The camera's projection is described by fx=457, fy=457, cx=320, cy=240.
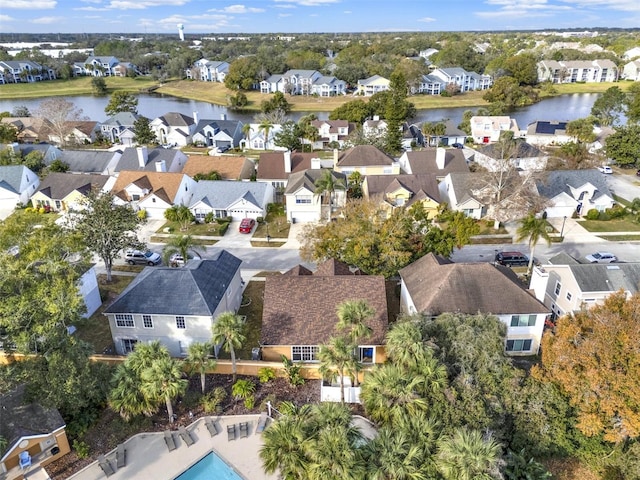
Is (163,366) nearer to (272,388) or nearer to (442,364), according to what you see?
(272,388)

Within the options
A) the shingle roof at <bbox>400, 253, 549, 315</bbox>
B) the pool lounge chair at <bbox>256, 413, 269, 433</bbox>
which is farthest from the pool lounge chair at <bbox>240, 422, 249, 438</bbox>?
the shingle roof at <bbox>400, 253, 549, 315</bbox>

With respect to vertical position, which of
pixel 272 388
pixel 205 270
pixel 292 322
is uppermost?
pixel 205 270

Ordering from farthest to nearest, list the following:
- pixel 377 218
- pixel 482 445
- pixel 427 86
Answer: pixel 427 86, pixel 377 218, pixel 482 445

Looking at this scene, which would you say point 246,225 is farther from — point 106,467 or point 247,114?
point 247,114

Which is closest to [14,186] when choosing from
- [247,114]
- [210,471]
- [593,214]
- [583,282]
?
[210,471]

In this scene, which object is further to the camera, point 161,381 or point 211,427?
point 211,427

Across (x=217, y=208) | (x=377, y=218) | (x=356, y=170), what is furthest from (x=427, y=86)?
(x=377, y=218)
